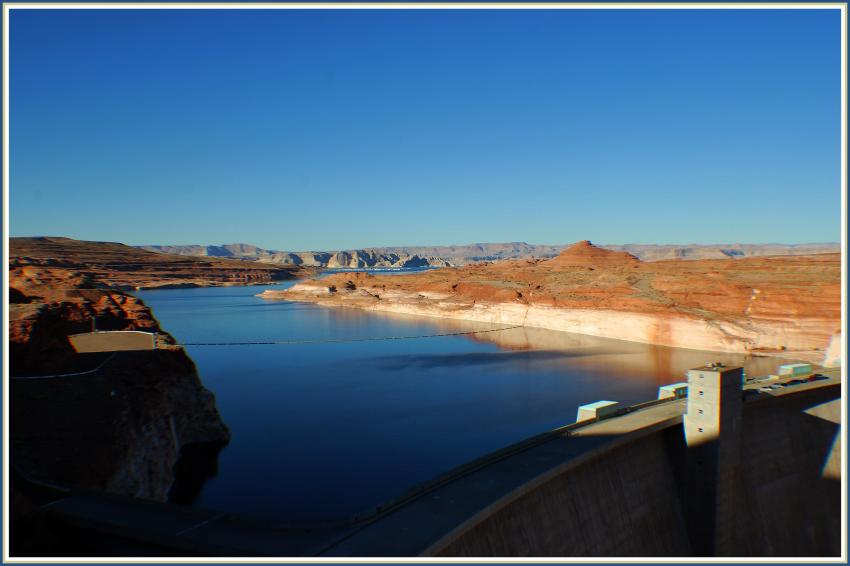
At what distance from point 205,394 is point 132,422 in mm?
8040

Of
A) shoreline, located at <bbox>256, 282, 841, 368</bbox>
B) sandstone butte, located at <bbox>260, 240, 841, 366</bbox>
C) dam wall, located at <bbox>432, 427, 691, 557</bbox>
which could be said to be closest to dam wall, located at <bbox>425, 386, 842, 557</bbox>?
dam wall, located at <bbox>432, 427, 691, 557</bbox>

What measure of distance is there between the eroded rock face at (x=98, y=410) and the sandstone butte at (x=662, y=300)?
4137 centimetres

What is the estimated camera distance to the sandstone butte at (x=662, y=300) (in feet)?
155

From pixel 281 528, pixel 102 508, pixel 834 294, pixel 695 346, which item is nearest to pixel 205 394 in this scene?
pixel 102 508

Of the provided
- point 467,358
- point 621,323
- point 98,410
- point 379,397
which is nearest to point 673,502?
point 98,410

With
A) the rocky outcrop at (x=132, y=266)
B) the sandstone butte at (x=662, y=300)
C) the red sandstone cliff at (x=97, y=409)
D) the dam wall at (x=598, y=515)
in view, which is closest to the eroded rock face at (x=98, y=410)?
the red sandstone cliff at (x=97, y=409)

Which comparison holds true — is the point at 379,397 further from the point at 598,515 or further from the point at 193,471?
the point at 598,515

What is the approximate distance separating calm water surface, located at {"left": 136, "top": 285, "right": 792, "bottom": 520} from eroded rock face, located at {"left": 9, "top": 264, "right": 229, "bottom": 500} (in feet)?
7.48

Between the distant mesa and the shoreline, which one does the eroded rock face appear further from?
the distant mesa

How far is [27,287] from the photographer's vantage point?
3091 cm

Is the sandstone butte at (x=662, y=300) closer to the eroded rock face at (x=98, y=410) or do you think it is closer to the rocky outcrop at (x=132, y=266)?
the eroded rock face at (x=98, y=410)

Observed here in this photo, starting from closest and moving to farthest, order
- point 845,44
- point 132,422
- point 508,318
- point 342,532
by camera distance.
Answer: point 845,44
point 342,532
point 132,422
point 508,318

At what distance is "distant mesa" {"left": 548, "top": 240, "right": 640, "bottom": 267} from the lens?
89938mm

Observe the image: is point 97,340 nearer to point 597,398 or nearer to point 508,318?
point 597,398
